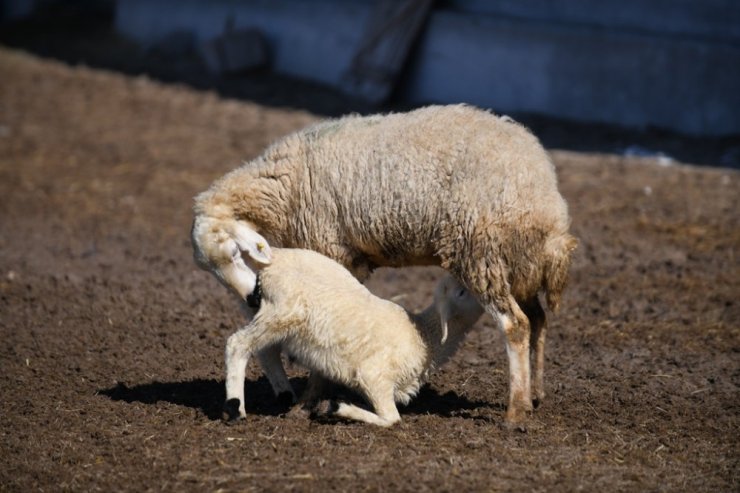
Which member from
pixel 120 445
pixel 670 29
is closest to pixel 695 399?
pixel 120 445

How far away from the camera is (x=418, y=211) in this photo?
5.60 m

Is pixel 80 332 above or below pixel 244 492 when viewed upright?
below

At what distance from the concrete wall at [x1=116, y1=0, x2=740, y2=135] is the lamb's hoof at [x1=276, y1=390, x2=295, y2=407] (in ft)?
22.8

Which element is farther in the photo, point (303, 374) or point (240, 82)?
point (240, 82)

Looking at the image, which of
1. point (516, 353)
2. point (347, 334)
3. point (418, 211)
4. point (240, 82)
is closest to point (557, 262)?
point (516, 353)

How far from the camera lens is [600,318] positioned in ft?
24.2

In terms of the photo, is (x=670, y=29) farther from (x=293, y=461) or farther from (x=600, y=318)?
(x=293, y=461)

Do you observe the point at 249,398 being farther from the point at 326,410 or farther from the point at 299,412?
the point at 326,410

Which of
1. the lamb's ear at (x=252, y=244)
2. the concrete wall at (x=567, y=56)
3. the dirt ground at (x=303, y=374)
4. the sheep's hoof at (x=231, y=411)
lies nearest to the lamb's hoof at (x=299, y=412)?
the dirt ground at (x=303, y=374)

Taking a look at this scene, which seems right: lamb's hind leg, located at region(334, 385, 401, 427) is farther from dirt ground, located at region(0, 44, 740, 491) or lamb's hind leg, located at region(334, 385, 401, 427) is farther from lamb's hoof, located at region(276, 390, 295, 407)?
lamb's hoof, located at region(276, 390, 295, 407)

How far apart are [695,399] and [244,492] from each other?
279cm

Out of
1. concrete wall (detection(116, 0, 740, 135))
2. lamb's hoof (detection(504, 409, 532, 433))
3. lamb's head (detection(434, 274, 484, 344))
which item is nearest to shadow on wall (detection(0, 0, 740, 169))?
concrete wall (detection(116, 0, 740, 135))

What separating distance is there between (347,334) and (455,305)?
0.62 m

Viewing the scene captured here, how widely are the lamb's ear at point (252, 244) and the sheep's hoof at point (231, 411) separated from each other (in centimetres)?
75
